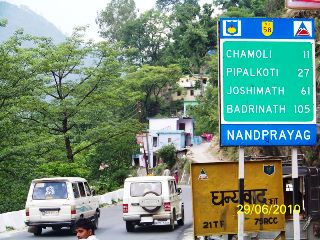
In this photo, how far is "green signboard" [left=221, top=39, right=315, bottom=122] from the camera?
10391 mm

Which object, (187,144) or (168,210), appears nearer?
(168,210)

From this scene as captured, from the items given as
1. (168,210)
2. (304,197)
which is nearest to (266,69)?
(304,197)

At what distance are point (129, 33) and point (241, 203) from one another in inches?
3689

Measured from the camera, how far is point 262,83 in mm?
10414

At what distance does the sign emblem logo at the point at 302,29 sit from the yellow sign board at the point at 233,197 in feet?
8.27

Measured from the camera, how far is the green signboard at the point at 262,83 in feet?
34.1

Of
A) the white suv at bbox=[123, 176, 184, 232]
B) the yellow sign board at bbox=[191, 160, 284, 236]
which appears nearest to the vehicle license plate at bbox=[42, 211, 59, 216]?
the white suv at bbox=[123, 176, 184, 232]

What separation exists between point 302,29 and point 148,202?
14395 millimetres

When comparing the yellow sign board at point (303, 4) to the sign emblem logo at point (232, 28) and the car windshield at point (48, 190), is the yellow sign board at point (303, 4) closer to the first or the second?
the sign emblem logo at point (232, 28)

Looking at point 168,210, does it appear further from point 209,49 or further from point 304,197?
point 209,49

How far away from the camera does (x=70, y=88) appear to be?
45.6 metres

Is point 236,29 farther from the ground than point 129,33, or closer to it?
closer to it

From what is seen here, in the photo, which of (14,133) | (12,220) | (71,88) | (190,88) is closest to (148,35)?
(190,88)

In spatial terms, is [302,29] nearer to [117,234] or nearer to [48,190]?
[48,190]
